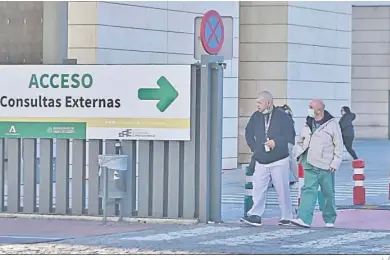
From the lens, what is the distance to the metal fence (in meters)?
13.6

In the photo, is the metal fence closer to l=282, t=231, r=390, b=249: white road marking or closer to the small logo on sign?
the small logo on sign

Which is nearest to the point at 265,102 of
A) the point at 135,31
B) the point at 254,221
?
the point at 254,221

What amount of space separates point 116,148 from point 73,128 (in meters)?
0.68

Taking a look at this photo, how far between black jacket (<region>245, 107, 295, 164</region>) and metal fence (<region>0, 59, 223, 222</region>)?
1.56 feet

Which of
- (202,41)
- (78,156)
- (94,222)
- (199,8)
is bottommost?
(94,222)

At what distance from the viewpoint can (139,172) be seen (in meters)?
13.9

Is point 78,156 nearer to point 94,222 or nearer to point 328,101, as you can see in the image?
point 94,222

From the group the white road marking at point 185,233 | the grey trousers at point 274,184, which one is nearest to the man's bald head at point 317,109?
the grey trousers at point 274,184

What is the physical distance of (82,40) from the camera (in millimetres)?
21234

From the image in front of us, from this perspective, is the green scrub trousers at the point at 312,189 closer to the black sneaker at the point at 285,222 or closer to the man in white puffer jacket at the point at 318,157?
the man in white puffer jacket at the point at 318,157

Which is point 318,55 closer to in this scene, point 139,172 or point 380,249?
point 139,172

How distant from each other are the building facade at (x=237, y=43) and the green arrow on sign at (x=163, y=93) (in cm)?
756

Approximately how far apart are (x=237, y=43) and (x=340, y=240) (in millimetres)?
14013

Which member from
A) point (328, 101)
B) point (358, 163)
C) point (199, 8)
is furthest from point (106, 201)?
point (328, 101)
